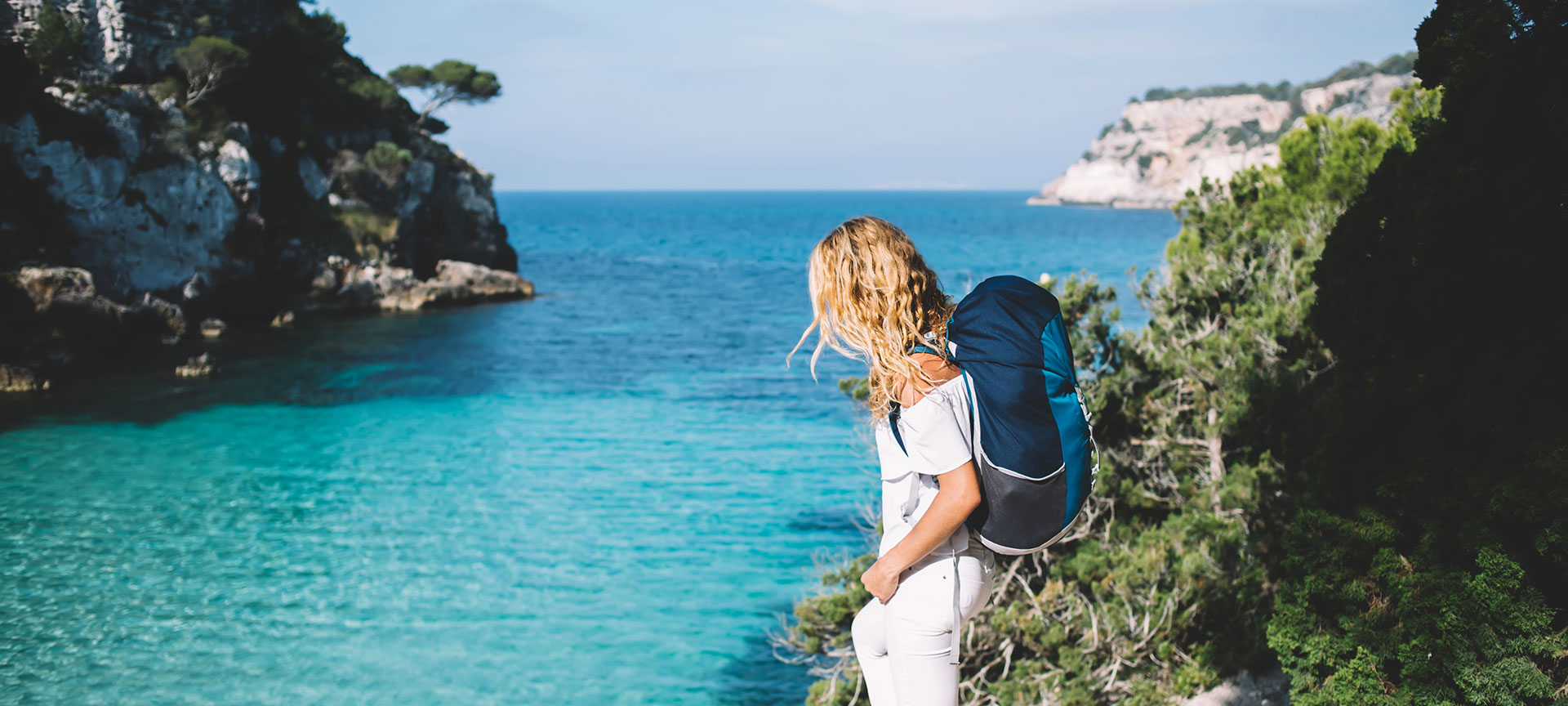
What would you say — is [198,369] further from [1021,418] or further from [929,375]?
[1021,418]

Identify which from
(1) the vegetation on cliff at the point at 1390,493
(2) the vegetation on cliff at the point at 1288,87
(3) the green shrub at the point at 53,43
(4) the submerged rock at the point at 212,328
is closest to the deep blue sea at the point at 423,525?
(4) the submerged rock at the point at 212,328

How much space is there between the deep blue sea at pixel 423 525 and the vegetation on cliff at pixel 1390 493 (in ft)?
6.61

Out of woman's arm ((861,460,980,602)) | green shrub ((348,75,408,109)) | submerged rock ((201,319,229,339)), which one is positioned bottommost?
submerged rock ((201,319,229,339))

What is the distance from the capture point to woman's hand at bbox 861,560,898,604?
2553mm

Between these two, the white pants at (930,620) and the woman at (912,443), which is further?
the white pants at (930,620)

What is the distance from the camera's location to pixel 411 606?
10852 millimetres

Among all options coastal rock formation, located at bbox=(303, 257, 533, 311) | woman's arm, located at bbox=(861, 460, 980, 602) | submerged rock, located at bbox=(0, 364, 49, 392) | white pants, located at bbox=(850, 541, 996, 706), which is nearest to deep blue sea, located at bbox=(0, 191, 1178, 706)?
submerged rock, located at bbox=(0, 364, 49, 392)

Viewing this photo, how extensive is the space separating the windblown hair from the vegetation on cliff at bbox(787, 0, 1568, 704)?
112 inches

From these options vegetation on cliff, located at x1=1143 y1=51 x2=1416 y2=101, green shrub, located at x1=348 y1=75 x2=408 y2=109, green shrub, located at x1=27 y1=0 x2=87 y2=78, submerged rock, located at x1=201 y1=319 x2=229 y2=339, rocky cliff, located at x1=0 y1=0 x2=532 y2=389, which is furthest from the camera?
vegetation on cliff, located at x1=1143 y1=51 x2=1416 y2=101

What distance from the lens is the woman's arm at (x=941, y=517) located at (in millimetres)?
2426

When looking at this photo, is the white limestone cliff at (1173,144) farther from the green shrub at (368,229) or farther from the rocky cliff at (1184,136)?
the green shrub at (368,229)

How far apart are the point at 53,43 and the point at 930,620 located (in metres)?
35.0

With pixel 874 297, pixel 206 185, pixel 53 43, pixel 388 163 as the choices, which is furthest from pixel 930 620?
pixel 388 163

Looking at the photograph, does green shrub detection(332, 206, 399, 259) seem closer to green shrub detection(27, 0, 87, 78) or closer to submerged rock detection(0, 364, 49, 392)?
green shrub detection(27, 0, 87, 78)
